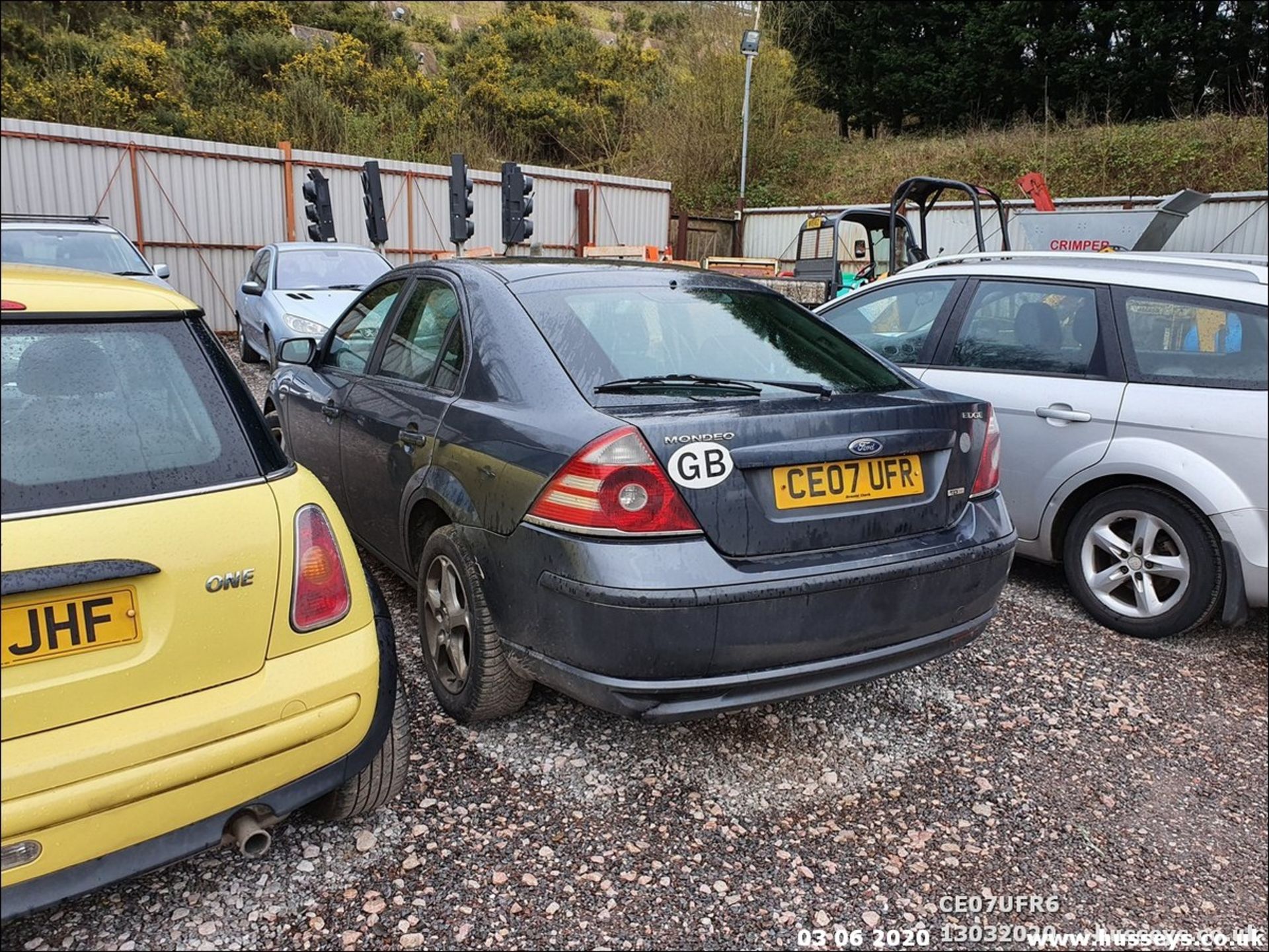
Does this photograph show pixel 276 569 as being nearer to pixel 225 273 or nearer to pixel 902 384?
pixel 902 384

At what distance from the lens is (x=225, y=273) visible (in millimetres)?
16219

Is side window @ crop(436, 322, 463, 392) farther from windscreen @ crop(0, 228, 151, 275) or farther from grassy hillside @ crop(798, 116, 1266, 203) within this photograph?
grassy hillside @ crop(798, 116, 1266, 203)

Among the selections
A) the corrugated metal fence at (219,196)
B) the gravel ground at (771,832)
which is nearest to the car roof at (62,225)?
the corrugated metal fence at (219,196)

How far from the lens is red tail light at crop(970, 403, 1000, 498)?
2.79 meters

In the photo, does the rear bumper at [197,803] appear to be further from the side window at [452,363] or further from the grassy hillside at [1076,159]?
the grassy hillside at [1076,159]

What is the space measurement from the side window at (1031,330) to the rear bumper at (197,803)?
10.2 feet

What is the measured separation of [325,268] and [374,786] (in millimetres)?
9895

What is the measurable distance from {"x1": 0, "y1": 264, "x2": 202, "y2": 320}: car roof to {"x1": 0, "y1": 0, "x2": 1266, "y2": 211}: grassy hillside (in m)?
21.0

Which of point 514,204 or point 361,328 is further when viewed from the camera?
point 514,204

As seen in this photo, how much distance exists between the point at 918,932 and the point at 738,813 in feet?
1.90

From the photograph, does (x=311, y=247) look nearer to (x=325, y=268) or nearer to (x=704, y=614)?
(x=325, y=268)

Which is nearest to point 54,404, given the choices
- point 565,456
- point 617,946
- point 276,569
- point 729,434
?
point 276,569

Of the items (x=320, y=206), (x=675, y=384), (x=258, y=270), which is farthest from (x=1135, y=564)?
(x=320, y=206)

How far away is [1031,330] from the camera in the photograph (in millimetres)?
4023
